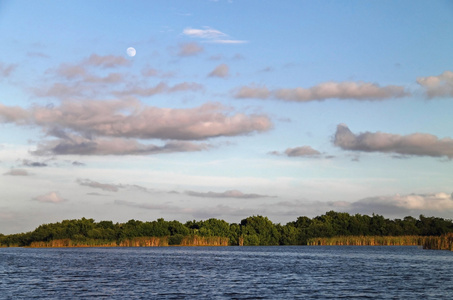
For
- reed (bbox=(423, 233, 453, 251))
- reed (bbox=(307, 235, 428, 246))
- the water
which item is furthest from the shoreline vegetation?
the water

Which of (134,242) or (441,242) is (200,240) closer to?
(134,242)

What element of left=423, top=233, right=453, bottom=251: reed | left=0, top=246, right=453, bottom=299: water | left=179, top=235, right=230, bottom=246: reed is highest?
left=423, top=233, right=453, bottom=251: reed

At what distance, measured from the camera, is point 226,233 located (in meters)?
182

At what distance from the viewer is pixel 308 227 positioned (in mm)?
197000

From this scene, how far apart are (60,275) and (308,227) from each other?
488 ft

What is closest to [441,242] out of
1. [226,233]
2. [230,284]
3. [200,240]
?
[230,284]

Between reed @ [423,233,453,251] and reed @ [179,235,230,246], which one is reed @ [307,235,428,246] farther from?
reed @ [423,233,453,251]

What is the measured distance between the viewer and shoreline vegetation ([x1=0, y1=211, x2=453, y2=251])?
168 meters

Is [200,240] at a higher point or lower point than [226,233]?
lower

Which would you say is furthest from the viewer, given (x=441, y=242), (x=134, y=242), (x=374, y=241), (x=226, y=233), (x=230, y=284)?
(x=226, y=233)

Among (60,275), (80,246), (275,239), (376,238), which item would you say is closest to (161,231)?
(80,246)

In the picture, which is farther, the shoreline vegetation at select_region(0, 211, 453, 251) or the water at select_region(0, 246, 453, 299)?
the shoreline vegetation at select_region(0, 211, 453, 251)

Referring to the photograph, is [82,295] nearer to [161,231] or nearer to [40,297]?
[40,297]

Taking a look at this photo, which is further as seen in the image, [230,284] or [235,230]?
[235,230]
